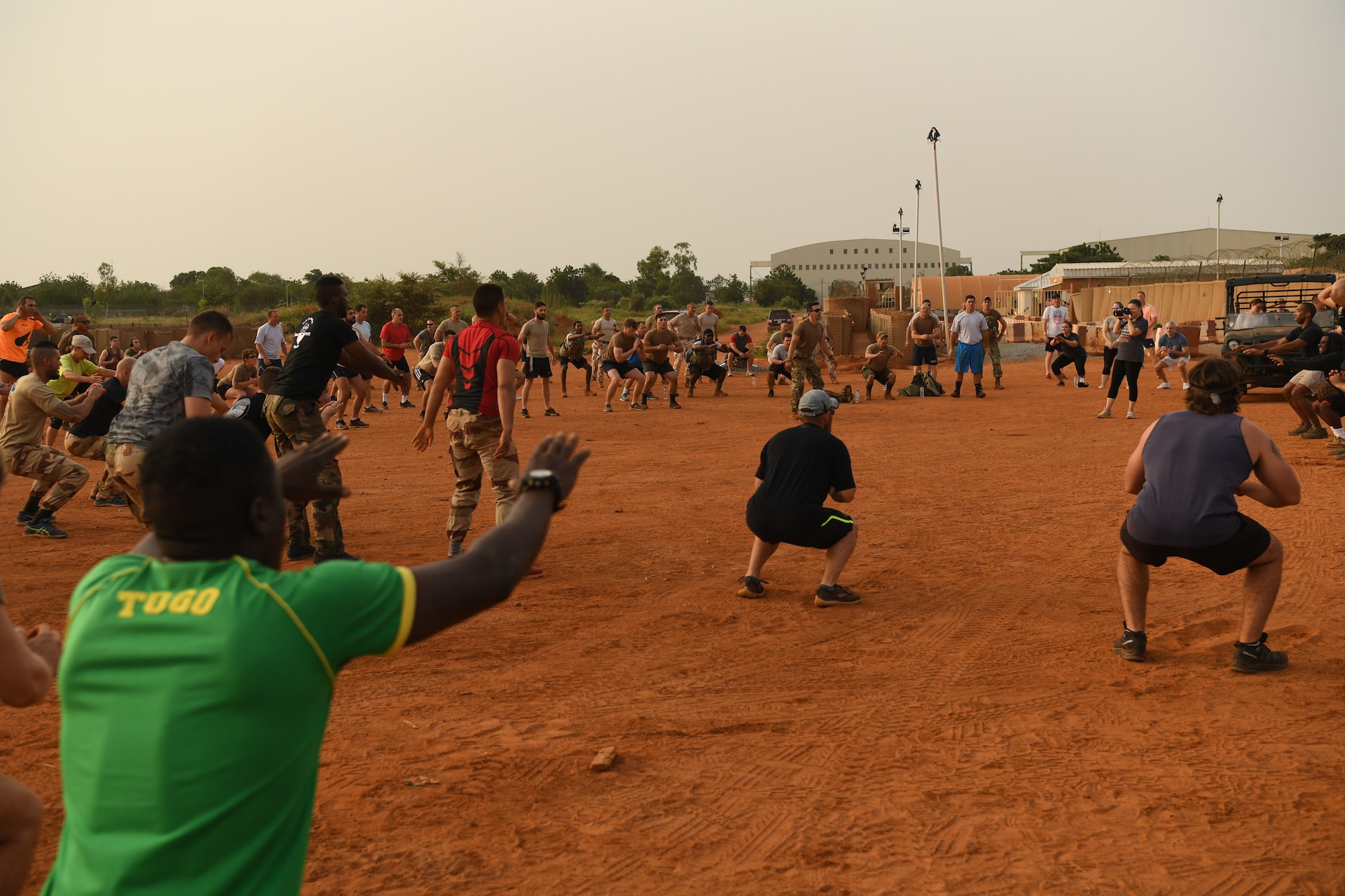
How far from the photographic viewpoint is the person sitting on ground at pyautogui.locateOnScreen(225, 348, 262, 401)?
10.1 meters

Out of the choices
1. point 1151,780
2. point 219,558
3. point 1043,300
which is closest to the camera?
point 219,558

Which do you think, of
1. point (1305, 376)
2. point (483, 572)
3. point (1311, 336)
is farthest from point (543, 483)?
point (1311, 336)

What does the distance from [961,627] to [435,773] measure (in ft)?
11.4

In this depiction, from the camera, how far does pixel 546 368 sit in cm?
1869

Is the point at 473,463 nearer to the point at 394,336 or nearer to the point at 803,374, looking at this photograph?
the point at 803,374

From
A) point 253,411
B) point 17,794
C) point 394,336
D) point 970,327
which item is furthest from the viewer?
point 970,327

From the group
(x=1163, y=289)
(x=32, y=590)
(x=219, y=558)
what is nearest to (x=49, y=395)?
(x=32, y=590)

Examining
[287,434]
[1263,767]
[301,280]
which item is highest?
[301,280]

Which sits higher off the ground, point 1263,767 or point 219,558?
point 219,558

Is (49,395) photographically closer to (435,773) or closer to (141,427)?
(141,427)

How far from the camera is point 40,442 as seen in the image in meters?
9.60

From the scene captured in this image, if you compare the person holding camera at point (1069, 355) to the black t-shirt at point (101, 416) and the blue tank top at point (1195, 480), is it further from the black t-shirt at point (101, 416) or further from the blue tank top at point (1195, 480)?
the black t-shirt at point (101, 416)

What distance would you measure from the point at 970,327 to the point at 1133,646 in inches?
632

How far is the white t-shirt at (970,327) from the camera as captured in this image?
2075 cm
